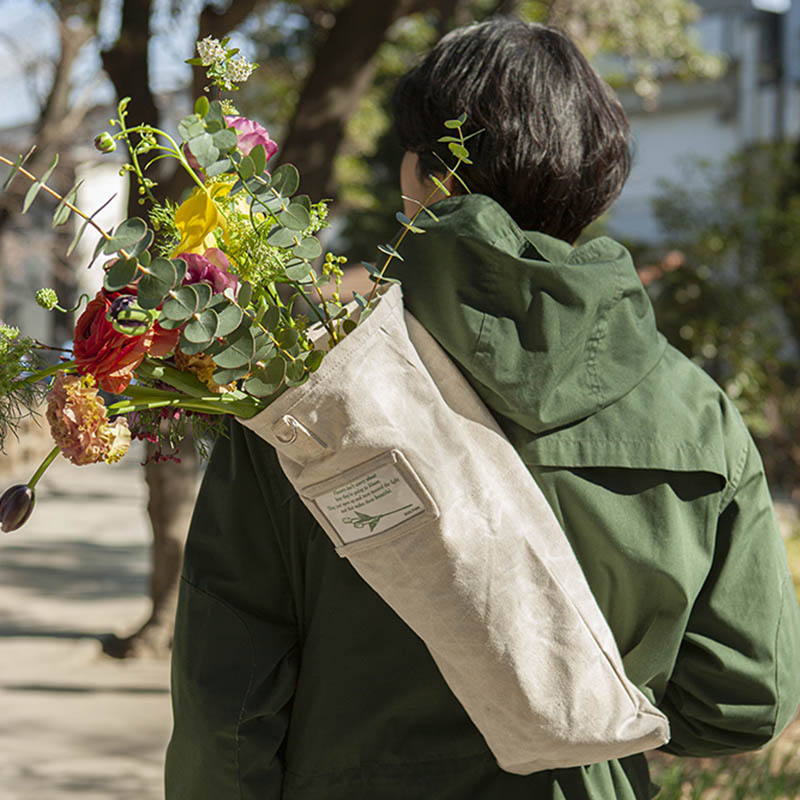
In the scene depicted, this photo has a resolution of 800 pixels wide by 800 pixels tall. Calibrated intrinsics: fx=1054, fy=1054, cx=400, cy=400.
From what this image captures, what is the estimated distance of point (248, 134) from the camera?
3.83ft

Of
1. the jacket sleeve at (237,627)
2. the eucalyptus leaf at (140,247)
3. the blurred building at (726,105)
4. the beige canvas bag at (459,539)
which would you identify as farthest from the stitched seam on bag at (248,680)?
the blurred building at (726,105)

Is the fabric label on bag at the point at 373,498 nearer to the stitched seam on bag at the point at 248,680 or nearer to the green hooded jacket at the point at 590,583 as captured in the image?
the green hooded jacket at the point at 590,583

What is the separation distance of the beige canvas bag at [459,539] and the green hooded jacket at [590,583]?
8 centimetres

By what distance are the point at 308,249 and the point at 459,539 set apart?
366 mm

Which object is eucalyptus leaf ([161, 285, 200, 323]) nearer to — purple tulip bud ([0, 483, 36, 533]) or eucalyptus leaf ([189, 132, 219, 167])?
eucalyptus leaf ([189, 132, 219, 167])

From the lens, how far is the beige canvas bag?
45.1 inches

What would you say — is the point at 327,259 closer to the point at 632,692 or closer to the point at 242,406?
the point at 242,406

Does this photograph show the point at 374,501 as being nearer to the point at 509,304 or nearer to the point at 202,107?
the point at 509,304

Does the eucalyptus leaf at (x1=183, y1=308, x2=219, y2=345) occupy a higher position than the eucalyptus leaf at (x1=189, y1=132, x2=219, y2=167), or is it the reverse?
the eucalyptus leaf at (x1=189, y1=132, x2=219, y2=167)

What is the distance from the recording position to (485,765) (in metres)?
1.38

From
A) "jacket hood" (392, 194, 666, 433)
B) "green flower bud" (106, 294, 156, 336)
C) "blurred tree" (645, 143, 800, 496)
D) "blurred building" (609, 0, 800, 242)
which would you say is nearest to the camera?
"green flower bud" (106, 294, 156, 336)

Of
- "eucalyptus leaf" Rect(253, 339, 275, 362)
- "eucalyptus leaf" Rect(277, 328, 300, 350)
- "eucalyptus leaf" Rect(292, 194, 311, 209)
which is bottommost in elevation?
"eucalyptus leaf" Rect(253, 339, 275, 362)

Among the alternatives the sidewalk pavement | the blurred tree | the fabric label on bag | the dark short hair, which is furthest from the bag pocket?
the blurred tree

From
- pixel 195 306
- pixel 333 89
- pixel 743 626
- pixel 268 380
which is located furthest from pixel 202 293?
pixel 333 89
